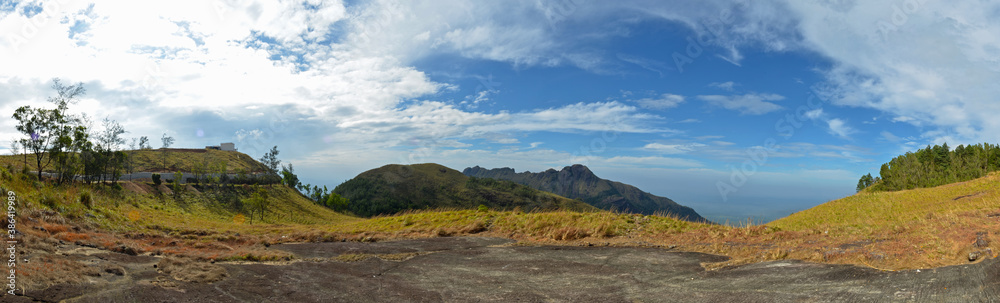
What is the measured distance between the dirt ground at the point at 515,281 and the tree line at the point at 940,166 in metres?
121

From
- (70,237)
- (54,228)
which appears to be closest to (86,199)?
(54,228)

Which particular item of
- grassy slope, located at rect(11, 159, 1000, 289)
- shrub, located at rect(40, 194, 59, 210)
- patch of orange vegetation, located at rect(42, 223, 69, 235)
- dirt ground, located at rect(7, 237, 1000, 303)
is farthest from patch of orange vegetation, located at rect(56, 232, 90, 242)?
shrub, located at rect(40, 194, 59, 210)

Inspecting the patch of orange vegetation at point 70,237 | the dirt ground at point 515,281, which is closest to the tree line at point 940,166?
the dirt ground at point 515,281

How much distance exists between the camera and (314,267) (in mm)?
14195

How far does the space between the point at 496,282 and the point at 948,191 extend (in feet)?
203

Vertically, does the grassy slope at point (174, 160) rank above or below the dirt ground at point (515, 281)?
above

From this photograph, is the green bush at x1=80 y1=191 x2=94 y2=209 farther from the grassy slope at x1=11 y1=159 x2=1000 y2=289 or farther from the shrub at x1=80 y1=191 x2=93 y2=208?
the grassy slope at x1=11 y1=159 x2=1000 y2=289

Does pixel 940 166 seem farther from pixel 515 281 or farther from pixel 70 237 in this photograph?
pixel 70 237

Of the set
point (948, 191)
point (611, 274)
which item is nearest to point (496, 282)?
point (611, 274)

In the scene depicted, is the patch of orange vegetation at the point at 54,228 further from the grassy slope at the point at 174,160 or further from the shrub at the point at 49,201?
the grassy slope at the point at 174,160

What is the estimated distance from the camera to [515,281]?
1246 centimetres

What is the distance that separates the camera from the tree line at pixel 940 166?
94250 millimetres

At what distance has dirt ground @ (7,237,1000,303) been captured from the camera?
344 inches

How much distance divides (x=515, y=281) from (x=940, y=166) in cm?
15330
